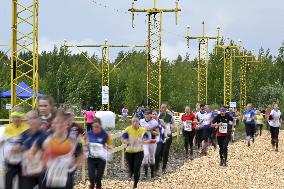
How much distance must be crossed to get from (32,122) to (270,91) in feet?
198

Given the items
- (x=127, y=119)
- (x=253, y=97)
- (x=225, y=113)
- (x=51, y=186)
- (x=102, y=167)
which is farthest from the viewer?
(x=253, y=97)

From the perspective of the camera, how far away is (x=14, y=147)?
35.0 ft

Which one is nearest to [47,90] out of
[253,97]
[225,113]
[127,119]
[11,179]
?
[127,119]

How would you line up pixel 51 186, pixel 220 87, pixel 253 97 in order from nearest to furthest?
pixel 51 186 → pixel 220 87 → pixel 253 97

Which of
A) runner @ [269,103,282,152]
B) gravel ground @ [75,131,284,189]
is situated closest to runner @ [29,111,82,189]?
gravel ground @ [75,131,284,189]

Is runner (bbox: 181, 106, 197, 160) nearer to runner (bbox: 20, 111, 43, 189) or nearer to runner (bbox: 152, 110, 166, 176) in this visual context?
runner (bbox: 152, 110, 166, 176)

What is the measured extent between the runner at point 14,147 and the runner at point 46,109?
31cm

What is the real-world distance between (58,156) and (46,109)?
185cm

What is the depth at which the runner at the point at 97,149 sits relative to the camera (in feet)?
43.6

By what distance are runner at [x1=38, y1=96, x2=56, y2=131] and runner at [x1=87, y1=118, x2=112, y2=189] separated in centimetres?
214

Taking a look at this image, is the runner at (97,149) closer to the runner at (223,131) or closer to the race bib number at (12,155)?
the race bib number at (12,155)

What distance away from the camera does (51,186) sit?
9.47 metres

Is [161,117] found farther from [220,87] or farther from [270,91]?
[270,91]

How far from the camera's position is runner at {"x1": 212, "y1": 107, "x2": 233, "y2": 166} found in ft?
68.0
